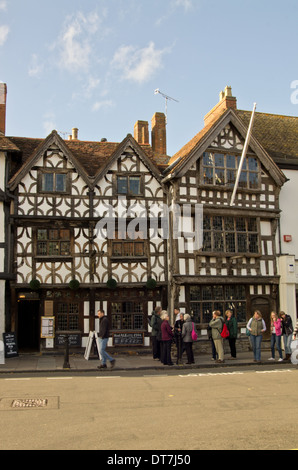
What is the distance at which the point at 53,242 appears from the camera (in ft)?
61.1

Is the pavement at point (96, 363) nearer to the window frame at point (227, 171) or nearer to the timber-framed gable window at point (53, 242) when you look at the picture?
the timber-framed gable window at point (53, 242)

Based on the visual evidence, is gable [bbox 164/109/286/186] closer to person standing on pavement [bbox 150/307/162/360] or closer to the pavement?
person standing on pavement [bbox 150/307/162/360]

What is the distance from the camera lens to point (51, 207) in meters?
18.5

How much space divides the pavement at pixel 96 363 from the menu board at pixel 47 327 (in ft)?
2.36

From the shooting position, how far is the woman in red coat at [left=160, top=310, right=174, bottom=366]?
597 inches

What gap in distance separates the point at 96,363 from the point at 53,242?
5270 mm

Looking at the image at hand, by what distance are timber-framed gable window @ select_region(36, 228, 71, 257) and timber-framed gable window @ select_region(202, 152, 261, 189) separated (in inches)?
236

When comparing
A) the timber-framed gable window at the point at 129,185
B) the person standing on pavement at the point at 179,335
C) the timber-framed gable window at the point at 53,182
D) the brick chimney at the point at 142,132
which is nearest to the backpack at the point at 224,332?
the person standing on pavement at the point at 179,335

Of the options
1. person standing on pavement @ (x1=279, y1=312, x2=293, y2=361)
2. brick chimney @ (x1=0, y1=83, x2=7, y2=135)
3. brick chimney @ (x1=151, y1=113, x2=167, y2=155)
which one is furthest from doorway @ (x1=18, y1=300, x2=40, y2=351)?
person standing on pavement @ (x1=279, y1=312, x2=293, y2=361)

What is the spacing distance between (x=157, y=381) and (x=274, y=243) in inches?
411

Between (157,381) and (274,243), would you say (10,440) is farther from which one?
(274,243)

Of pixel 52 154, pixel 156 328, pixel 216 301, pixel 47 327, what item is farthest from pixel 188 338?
pixel 52 154

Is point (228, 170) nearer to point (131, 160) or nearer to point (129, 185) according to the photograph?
point (131, 160)
